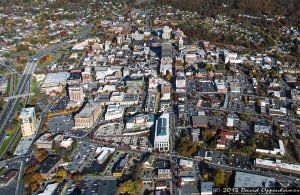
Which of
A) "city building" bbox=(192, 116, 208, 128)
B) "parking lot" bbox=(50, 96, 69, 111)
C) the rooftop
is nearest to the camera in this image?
the rooftop

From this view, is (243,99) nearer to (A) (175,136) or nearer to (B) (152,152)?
(A) (175,136)

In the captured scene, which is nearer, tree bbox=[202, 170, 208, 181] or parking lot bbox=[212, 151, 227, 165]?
tree bbox=[202, 170, 208, 181]

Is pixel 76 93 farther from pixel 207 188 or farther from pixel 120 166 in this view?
pixel 207 188

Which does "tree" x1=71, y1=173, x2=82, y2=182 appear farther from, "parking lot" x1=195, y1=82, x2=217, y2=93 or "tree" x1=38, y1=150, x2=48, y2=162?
"parking lot" x1=195, y1=82, x2=217, y2=93

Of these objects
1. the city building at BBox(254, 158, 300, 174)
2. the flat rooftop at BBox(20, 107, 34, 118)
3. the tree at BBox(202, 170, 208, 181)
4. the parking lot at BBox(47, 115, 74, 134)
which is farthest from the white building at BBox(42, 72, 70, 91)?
the city building at BBox(254, 158, 300, 174)

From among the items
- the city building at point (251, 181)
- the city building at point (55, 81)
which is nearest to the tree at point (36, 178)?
→ the city building at point (251, 181)
